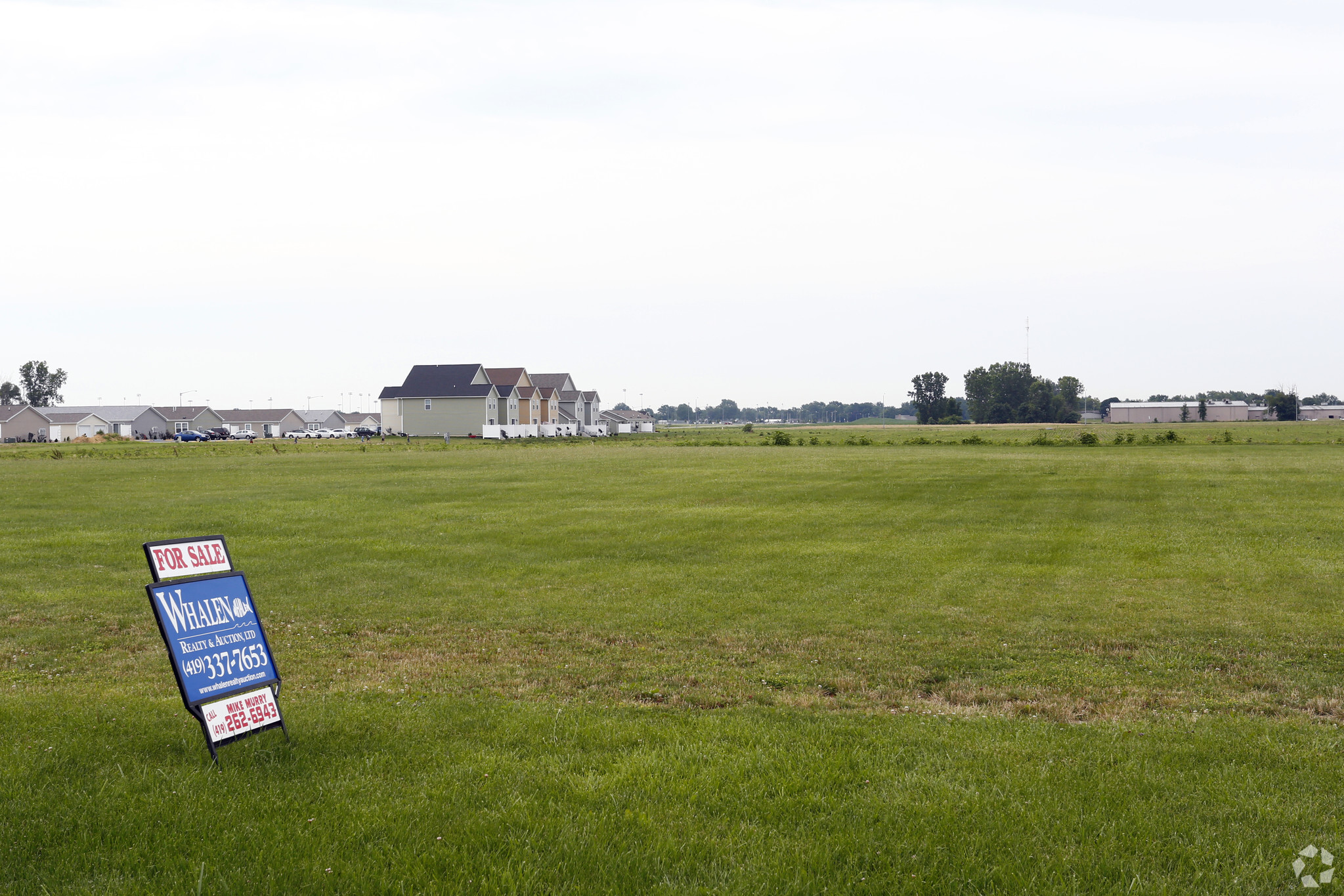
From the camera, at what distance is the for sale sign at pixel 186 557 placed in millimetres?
6625

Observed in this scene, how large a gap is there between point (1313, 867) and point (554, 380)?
129 meters

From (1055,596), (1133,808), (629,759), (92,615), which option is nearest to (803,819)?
(629,759)

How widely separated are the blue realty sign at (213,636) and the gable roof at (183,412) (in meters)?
173

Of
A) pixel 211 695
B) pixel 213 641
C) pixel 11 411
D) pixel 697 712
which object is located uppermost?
pixel 11 411

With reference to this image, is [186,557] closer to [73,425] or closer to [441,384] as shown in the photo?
[441,384]

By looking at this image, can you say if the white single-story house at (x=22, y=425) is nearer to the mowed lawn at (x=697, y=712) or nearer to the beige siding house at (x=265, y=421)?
the beige siding house at (x=265, y=421)

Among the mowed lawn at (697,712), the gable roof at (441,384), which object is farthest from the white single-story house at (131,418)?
the mowed lawn at (697,712)

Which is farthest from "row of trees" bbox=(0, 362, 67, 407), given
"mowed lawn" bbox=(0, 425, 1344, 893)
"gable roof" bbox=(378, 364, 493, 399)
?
"mowed lawn" bbox=(0, 425, 1344, 893)

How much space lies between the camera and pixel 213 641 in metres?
6.98

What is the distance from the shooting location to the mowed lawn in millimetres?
5234

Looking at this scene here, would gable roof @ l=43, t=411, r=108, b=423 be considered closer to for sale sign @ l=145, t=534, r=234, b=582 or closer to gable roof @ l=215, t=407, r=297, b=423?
gable roof @ l=215, t=407, r=297, b=423

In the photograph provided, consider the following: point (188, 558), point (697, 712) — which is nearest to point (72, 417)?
point (188, 558)

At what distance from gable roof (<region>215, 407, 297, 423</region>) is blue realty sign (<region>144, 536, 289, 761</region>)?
184m

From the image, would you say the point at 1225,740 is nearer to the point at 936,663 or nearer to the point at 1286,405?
the point at 936,663
